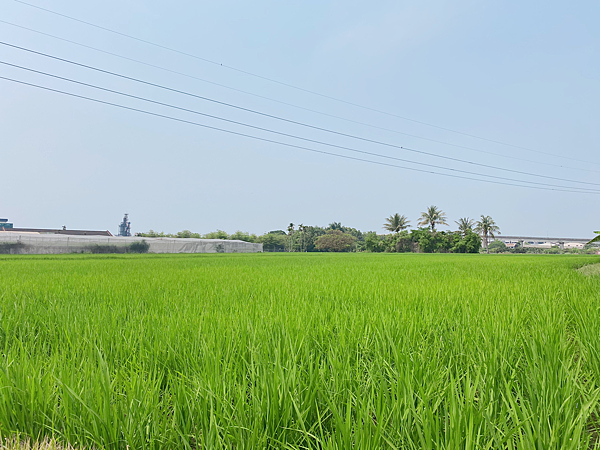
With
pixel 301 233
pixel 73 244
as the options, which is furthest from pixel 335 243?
pixel 73 244

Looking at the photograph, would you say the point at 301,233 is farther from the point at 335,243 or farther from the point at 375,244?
the point at 375,244

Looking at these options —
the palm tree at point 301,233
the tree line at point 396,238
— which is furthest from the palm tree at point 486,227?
the palm tree at point 301,233

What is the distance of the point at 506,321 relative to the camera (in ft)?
6.36

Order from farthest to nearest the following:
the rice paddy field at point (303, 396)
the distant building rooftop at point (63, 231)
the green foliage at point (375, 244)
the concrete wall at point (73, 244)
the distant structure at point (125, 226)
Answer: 1. the distant structure at point (125, 226)
2. the distant building rooftop at point (63, 231)
3. the green foliage at point (375, 244)
4. the concrete wall at point (73, 244)
5. the rice paddy field at point (303, 396)

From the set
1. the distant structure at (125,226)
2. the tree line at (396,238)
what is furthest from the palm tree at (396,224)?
the distant structure at (125,226)

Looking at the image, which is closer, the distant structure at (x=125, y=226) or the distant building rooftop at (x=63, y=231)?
the distant building rooftop at (x=63, y=231)

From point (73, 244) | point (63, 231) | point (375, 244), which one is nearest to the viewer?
point (73, 244)

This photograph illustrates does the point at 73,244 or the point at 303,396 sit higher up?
the point at 303,396

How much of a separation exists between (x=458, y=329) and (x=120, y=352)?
1657 mm

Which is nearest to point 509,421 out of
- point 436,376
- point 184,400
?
point 436,376

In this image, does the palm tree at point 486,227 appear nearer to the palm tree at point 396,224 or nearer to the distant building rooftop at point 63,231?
the palm tree at point 396,224

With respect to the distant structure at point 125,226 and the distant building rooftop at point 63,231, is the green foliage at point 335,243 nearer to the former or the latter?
the distant building rooftop at point 63,231

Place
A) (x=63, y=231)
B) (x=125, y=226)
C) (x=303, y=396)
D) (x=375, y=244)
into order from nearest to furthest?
(x=303, y=396) → (x=375, y=244) → (x=63, y=231) → (x=125, y=226)

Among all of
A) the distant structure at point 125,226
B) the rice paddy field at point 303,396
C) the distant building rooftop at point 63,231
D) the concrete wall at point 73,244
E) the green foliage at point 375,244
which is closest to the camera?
the rice paddy field at point 303,396
